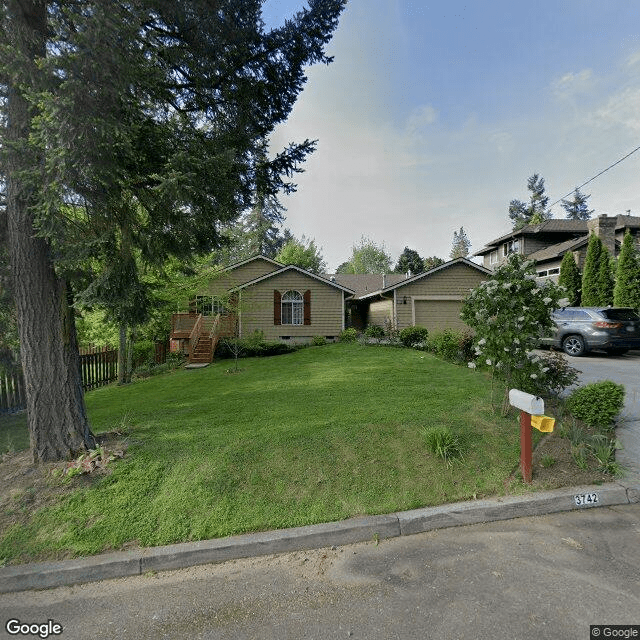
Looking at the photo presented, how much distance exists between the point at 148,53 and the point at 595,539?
6.94 meters

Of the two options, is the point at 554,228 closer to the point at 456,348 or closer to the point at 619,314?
the point at 619,314

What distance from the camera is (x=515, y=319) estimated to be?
4.52m

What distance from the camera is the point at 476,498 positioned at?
3.26 m

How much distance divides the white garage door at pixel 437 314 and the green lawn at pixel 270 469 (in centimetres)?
1104

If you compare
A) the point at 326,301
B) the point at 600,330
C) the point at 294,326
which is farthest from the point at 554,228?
the point at 294,326

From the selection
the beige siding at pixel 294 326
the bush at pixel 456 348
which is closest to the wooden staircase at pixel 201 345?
the beige siding at pixel 294 326

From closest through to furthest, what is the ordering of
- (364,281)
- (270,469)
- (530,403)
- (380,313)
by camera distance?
(530,403) → (270,469) → (380,313) → (364,281)

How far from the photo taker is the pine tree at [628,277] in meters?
14.1

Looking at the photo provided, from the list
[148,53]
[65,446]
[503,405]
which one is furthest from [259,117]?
[503,405]

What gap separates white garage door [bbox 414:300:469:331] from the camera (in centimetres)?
1675

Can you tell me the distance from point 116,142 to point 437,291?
15.5 metres

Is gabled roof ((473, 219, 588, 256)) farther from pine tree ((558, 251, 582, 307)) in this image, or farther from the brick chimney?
the brick chimney

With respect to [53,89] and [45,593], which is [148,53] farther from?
[45,593]

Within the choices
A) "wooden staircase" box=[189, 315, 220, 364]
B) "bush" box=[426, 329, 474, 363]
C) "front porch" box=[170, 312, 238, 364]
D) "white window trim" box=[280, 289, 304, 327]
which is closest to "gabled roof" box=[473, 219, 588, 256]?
"white window trim" box=[280, 289, 304, 327]
